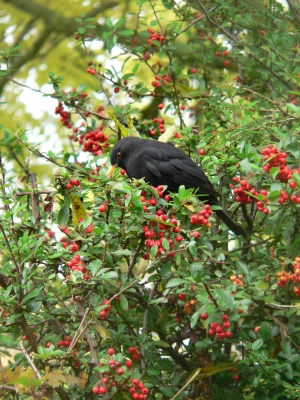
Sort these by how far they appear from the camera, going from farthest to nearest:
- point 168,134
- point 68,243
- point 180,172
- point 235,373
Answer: point 180,172, point 168,134, point 235,373, point 68,243

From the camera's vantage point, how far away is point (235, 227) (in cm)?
449

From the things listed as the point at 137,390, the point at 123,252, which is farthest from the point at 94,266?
the point at 137,390

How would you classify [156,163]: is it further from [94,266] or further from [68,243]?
[94,266]

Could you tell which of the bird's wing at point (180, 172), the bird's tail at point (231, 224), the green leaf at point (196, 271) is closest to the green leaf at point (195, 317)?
the green leaf at point (196, 271)

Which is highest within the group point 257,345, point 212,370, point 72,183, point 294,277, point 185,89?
point 185,89

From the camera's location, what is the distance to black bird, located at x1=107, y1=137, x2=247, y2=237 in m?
4.98

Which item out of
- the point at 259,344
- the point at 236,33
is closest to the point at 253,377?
the point at 259,344

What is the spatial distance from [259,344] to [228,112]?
138cm

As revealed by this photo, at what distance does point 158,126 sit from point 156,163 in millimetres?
263

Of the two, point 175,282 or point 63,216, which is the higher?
point 63,216

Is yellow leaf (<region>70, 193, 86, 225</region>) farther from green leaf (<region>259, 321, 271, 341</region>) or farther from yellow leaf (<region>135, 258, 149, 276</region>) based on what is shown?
green leaf (<region>259, 321, 271, 341</region>)

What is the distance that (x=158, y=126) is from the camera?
5.27m

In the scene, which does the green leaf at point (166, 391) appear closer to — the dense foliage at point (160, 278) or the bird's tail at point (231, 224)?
the dense foliage at point (160, 278)

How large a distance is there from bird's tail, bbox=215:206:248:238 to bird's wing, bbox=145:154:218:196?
6.4 inches
